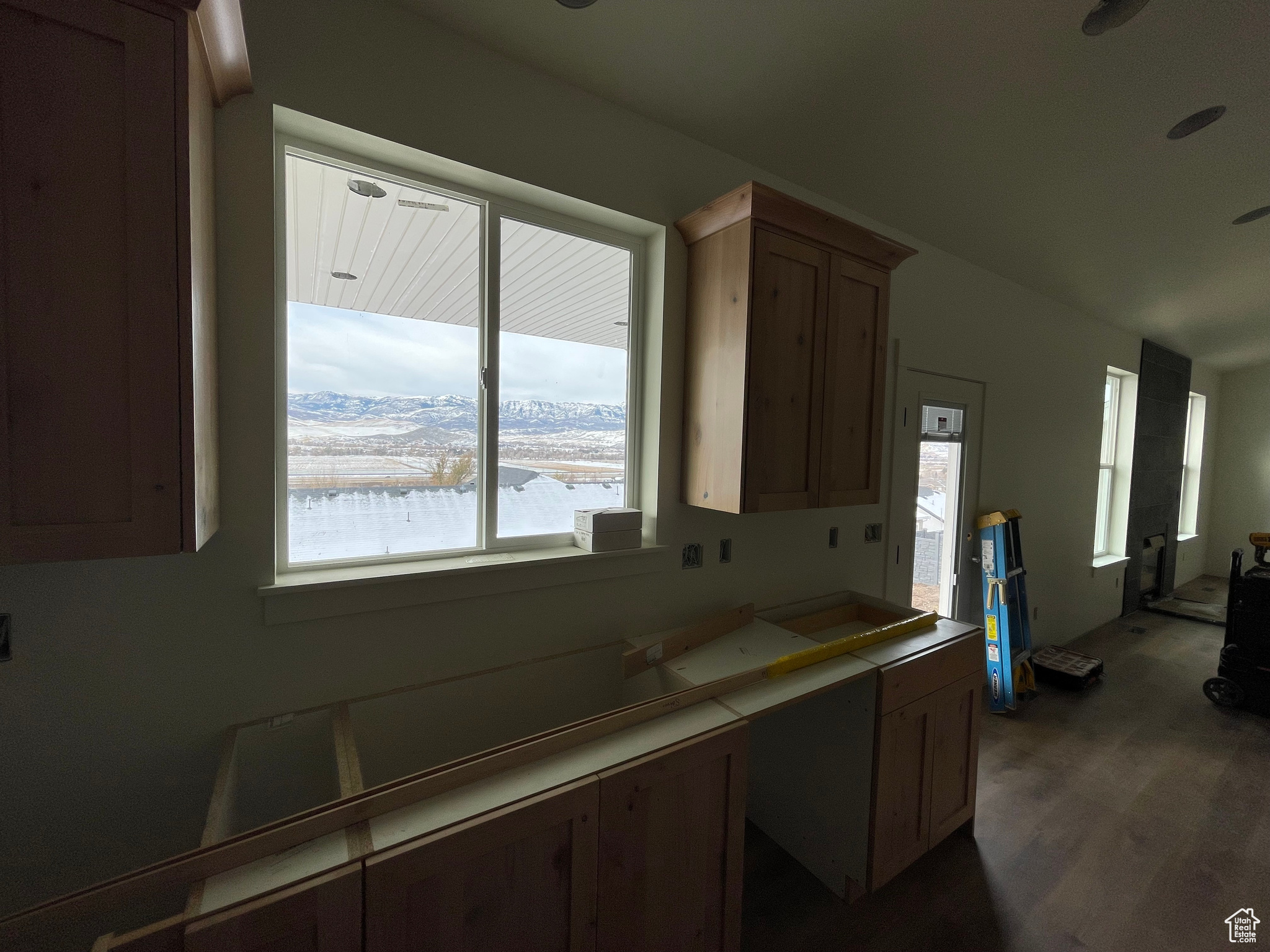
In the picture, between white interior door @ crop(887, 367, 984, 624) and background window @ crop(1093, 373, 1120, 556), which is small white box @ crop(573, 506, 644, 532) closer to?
white interior door @ crop(887, 367, 984, 624)

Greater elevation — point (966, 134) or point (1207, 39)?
point (1207, 39)

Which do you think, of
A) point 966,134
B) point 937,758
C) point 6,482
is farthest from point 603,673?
point 966,134

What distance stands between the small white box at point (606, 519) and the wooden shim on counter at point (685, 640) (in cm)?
42

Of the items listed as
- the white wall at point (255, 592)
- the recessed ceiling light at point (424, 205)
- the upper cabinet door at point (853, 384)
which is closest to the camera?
the white wall at point (255, 592)

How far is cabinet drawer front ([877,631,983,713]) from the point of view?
1732 millimetres

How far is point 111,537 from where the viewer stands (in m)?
0.82

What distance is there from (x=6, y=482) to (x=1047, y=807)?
3.57 m

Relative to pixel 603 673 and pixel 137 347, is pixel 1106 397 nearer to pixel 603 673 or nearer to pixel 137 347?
pixel 603 673

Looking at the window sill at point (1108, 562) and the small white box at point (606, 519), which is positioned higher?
the small white box at point (606, 519)

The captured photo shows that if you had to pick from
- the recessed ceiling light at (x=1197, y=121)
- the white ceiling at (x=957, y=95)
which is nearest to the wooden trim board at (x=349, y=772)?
the white ceiling at (x=957, y=95)

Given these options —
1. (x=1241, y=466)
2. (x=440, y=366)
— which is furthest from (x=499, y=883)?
(x=1241, y=466)

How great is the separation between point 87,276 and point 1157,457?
7637mm

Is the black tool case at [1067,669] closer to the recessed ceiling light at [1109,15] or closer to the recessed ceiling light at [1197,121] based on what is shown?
the recessed ceiling light at [1197,121]

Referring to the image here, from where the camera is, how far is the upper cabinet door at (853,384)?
195 centimetres
